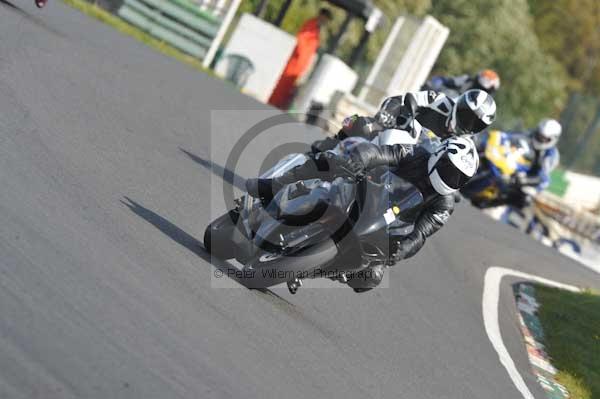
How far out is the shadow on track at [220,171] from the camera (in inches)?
484

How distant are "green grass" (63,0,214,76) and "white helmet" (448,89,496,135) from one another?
13132 millimetres

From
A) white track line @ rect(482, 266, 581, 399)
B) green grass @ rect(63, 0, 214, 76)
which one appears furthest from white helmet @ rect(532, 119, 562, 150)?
green grass @ rect(63, 0, 214, 76)

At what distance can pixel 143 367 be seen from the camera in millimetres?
5543

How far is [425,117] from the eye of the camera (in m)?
10.9

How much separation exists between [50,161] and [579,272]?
12148 millimetres

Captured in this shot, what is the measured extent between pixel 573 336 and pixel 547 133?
8730mm

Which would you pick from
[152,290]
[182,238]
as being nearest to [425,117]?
[182,238]

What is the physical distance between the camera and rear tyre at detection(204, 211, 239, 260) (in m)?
8.64

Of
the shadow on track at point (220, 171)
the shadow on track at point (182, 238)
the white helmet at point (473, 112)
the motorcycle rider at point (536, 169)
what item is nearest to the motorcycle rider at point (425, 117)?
the white helmet at point (473, 112)

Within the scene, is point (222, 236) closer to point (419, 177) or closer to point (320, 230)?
point (320, 230)

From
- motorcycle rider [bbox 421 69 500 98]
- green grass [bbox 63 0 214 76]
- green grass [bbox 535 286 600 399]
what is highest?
motorcycle rider [bbox 421 69 500 98]

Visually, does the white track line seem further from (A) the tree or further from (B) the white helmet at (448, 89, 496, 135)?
(A) the tree

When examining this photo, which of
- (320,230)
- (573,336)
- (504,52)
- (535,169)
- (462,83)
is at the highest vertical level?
(504,52)

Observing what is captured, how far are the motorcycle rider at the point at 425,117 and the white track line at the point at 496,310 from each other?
1.85 meters
